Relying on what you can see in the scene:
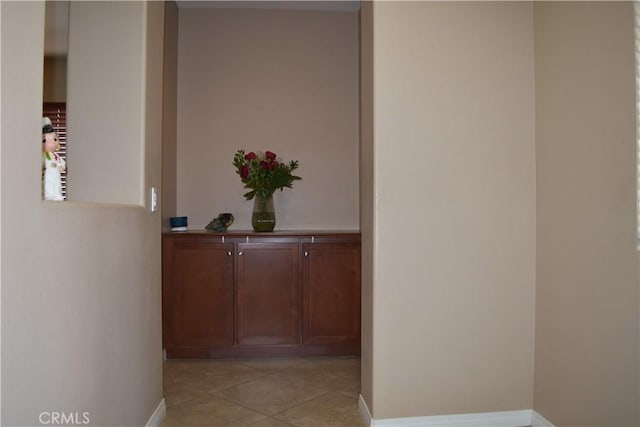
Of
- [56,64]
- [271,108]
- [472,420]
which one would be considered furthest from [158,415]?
[56,64]

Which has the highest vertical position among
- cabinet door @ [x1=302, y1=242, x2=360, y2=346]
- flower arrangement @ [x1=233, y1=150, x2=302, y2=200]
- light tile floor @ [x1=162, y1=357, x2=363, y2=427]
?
flower arrangement @ [x1=233, y1=150, x2=302, y2=200]

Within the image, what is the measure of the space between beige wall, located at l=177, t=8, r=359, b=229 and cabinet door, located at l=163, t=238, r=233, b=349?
1.93 feet

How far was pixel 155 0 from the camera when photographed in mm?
2170

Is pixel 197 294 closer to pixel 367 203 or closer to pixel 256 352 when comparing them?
pixel 256 352

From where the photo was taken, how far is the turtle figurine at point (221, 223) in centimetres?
347

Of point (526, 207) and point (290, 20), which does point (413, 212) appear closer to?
point (526, 207)

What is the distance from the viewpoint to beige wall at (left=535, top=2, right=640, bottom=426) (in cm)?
161

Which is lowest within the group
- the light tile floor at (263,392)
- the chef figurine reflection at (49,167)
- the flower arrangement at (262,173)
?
the light tile floor at (263,392)

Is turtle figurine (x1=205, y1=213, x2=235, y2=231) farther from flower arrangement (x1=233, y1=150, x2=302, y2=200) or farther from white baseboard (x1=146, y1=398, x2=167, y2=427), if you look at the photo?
white baseboard (x1=146, y1=398, x2=167, y2=427)

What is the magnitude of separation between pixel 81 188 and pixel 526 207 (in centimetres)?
207

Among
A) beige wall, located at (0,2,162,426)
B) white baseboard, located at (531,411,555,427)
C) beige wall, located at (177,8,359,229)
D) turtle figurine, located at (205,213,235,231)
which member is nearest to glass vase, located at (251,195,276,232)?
turtle figurine, located at (205,213,235,231)

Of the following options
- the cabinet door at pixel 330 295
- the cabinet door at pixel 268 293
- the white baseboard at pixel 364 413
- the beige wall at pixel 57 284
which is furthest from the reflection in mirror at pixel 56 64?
the white baseboard at pixel 364 413

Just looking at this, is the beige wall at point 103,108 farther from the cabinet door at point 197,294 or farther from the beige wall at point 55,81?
the beige wall at point 55,81

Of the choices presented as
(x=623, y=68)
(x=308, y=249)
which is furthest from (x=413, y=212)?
(x=308, y=249)
